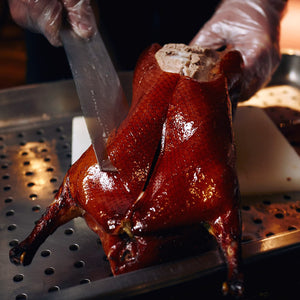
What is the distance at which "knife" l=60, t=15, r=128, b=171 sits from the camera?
92 centimetres

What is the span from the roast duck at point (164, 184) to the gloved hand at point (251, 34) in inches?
15.7

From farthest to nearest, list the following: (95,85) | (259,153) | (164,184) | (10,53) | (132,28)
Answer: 1. (10,53)
2. (132,28)
3. (259,153)
4. (95,85)
5. (164,184)

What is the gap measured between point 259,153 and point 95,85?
1.98 ft

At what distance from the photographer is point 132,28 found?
172cm

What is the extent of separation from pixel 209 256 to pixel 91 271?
0.31 meters

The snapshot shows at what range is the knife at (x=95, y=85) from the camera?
0.92m

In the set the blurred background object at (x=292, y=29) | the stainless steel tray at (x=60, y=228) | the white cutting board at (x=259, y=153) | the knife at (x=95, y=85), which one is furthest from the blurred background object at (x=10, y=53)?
the blurred background object at (x=292, y=29)

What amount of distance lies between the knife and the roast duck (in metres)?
0.07

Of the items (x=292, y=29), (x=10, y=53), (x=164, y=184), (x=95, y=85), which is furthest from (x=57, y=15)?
(x=10, y=53)

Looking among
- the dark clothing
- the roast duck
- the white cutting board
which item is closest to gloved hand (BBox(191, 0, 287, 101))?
the white cutting board

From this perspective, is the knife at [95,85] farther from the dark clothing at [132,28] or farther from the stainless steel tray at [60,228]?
the dark clothing at [132,28]

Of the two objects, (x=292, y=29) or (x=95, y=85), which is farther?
(x=292, y=29)

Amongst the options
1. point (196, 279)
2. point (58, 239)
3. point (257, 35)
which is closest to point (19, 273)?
point (58, 239)

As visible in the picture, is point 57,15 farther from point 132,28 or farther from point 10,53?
point 10,53
